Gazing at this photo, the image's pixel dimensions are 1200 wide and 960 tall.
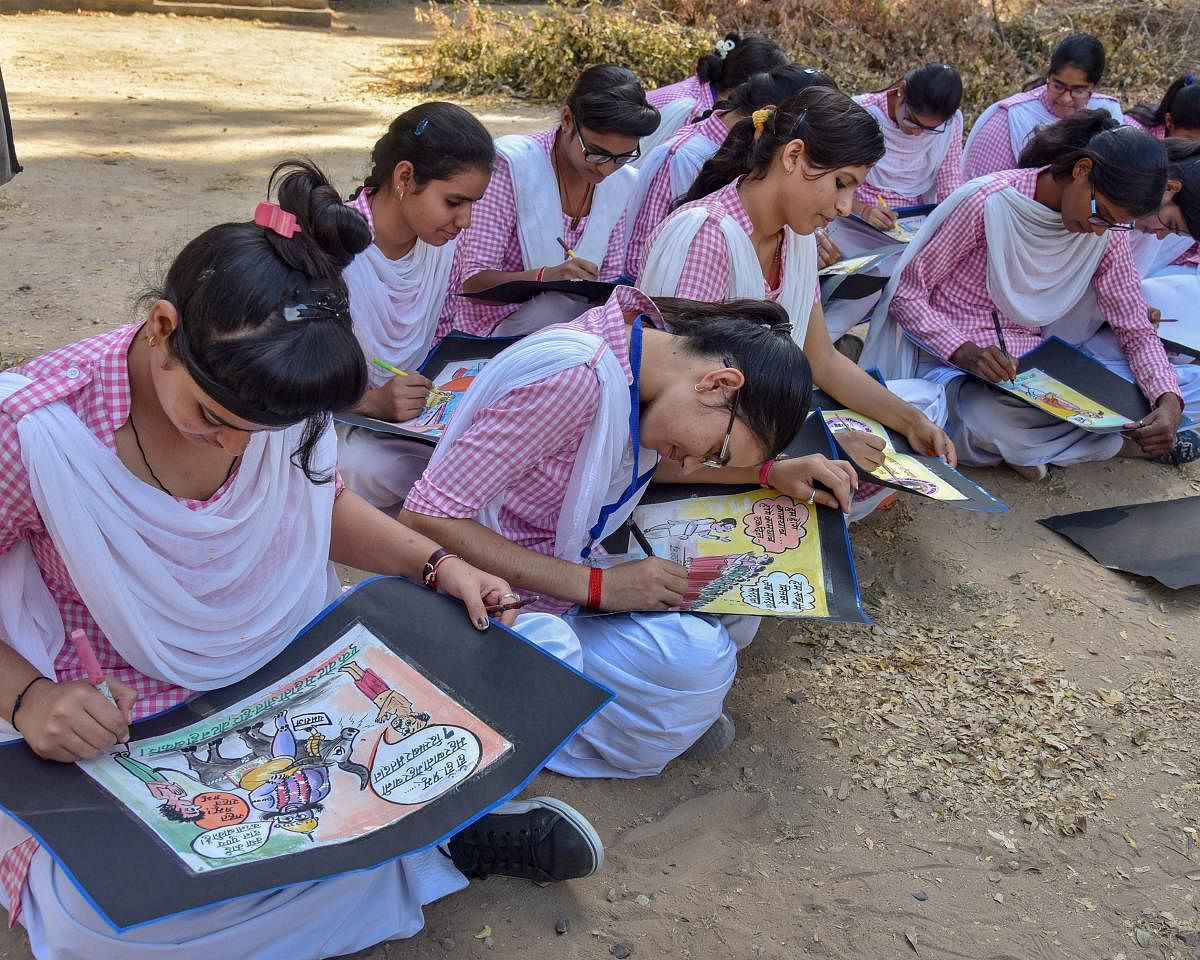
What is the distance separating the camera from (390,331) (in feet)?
11.2

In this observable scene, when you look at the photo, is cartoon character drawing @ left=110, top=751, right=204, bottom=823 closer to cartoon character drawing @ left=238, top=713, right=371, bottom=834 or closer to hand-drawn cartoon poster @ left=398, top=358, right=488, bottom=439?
cartoon character drawing @ left=238, top=713, right=371, bottom=834

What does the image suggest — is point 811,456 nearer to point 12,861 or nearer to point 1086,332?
point 12,861

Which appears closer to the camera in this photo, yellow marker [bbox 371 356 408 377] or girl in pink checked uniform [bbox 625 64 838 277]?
yellow marker [bbox 371 356 408 377]

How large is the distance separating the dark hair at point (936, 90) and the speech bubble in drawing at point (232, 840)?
463 cm

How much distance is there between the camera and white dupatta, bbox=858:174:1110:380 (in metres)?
3.99

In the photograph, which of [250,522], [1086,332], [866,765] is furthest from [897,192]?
[250,522]

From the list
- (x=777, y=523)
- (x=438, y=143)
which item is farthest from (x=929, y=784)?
(x=438, y=143)

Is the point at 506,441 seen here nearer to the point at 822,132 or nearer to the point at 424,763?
the point at 424,763

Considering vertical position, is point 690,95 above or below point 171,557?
above

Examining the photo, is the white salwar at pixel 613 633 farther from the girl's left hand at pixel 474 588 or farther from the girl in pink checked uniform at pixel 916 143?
the girl in pink checked uniform at pixel 916 143

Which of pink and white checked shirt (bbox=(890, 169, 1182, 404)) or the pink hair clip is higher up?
the pink hair clip

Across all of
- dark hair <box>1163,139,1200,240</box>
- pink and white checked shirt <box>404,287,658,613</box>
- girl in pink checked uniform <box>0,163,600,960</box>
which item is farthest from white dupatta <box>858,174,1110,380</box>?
girl in pink checked uniform <box>0,163,600,960</box>

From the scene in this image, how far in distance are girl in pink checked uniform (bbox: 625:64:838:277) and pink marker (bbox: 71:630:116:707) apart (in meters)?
2.90

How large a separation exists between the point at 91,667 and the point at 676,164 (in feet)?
10.7
